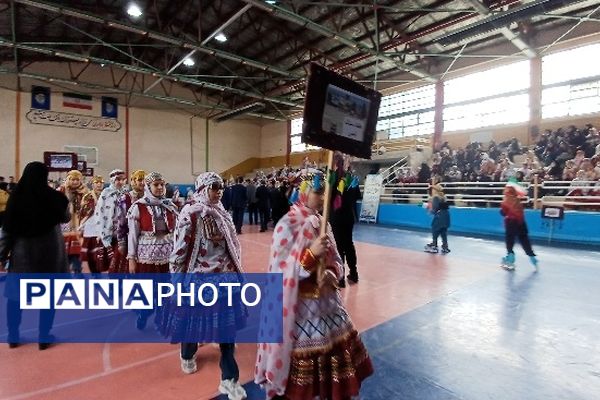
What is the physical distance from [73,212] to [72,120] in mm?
15945

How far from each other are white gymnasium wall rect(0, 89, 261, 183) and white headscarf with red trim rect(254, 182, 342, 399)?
18708 mm

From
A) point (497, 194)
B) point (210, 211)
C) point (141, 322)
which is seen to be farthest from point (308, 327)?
point (497, 194)

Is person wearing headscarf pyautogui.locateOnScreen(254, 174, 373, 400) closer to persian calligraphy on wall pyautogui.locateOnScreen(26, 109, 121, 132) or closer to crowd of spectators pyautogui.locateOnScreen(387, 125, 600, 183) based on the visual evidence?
crowd of spectators pyautogui.locateOnScreen(387, 125, 600, 183)

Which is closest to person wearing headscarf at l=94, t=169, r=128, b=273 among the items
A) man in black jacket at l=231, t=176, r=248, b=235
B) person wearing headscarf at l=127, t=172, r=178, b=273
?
person wearing headscarf at l=127, t=172, r=178, b=273

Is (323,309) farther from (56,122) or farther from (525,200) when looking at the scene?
(56,122)

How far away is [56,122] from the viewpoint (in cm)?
1678

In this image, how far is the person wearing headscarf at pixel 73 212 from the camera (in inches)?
166

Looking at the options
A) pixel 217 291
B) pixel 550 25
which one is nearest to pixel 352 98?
pixel 217 291

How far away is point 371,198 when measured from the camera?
13023mm

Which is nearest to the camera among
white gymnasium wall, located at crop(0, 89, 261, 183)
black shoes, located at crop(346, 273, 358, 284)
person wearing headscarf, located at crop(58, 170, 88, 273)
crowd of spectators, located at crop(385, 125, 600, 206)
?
person wearing headscarf, located at crop(58, 170, 88, 273)

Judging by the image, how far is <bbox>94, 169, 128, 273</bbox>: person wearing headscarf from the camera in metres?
3.63

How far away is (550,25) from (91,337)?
1434 cm

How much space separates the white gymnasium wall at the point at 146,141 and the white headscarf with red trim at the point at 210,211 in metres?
17.7

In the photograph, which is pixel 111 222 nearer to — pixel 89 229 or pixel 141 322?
pixel 89 229
